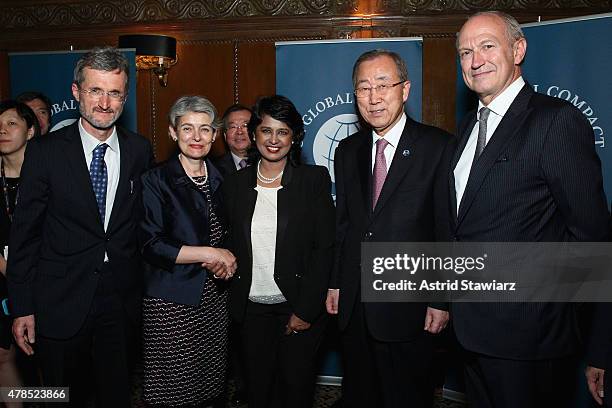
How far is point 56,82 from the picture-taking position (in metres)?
4.47

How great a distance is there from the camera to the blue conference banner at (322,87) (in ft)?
12.9

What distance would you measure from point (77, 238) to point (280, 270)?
91 cm

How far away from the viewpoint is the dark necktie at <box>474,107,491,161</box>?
203cm

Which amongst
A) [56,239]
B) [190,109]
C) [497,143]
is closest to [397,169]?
[497,143]

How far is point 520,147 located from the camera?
190cm

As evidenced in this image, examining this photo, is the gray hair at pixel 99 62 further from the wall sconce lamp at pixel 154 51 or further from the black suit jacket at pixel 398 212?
the wall sconce lamp at pixel 154 51

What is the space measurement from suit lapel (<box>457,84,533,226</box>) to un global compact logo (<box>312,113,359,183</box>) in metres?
1.94

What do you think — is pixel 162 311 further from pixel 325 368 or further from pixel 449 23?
pixel 449 23

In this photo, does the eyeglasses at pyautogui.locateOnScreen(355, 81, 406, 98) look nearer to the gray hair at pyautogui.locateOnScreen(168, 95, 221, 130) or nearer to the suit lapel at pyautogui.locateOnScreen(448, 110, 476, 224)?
the suit lapel at pyautogui.locateOnScreen(448, 110, 476, 224)

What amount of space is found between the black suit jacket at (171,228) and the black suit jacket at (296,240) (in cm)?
17

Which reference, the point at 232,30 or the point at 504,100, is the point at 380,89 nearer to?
the point at 504,100

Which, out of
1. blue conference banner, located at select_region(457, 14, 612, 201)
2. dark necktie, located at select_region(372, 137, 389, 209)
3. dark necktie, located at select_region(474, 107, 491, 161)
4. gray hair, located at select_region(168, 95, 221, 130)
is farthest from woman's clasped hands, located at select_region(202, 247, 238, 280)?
blue conference banner, located at select_region(457, 14, 612, 201)

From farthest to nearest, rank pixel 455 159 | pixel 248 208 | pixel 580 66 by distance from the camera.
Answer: pixel 580 66 → pixel 248 208 → pixel 455 159

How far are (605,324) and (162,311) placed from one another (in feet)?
5.92
